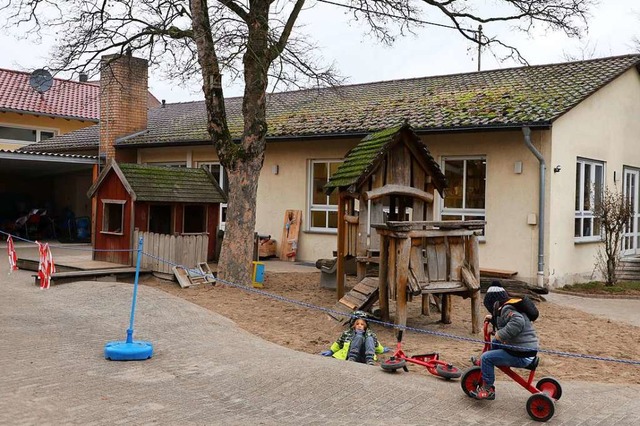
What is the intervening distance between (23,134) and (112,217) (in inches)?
784

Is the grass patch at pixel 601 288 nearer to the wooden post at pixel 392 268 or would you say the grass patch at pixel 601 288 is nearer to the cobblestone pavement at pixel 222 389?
the wooden post at pixel 392 268

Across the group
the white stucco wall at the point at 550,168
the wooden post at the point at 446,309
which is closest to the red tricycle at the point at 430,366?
the wooden post at the point at 446,309

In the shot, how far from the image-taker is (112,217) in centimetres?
1528

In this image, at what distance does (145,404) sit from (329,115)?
14.4 meters

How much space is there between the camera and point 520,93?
16609 millimetres

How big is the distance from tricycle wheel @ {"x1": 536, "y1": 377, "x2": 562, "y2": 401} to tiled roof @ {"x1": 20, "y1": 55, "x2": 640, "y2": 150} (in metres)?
8.62

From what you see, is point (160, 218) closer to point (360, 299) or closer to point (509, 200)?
point (360, 299)

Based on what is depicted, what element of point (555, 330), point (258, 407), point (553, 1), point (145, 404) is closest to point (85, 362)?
point (145, 404)

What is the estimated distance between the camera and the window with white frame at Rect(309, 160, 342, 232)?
1873 centimetres

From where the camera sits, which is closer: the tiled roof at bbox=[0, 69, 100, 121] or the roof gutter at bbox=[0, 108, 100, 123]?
the roof gutter at bbox=[0, 108, 100, 123]

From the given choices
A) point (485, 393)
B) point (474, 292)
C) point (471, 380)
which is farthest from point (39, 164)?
point (485, 393)

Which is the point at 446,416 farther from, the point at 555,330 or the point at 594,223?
the point at 594,223

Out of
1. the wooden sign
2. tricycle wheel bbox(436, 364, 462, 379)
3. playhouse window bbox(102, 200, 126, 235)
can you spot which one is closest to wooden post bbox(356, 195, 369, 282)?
tricycle wheel bbox(436, 364, 462, 379)

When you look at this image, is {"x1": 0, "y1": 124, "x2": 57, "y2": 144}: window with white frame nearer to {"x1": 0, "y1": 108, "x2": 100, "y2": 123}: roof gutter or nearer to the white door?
{"x1": 0, "y1": 108, "x2": 100, "y2": 123}: roof gutter
